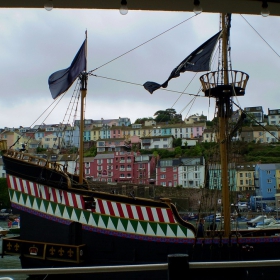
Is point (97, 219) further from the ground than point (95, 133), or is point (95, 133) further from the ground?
point (95, 133)

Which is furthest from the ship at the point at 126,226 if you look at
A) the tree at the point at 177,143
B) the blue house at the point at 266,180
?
the tree at the point at 177,143

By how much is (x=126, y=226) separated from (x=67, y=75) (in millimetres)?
5247

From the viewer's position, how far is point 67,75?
1285 centimetres

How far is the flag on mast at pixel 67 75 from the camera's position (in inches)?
496

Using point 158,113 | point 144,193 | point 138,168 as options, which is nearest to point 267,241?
point 144,193

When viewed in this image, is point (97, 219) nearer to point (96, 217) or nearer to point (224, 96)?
point (96, 217)

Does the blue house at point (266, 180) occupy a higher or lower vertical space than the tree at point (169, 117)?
lower

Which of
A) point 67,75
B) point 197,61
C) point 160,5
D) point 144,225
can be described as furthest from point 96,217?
point 160,5

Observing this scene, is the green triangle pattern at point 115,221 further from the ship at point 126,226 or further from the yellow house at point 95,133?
the yellow house at point 95,133

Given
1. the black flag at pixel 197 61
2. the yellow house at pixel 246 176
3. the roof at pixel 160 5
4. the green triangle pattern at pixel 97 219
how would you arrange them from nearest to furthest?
the roof at pixel 160 5, the green triangle pattern at pixel 97 219, the black flag at pixel 197 61, the yellow house at pixel 246 176

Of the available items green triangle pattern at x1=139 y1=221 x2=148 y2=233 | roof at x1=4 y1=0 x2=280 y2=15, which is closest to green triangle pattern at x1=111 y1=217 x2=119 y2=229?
green triangle pattern at x1=139 y1=221 x2=148 y2=233

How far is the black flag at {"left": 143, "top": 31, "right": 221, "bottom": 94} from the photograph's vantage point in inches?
425

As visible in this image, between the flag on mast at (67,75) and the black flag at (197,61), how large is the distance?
2.75 meters

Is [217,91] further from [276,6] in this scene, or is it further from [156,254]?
[276,6]
